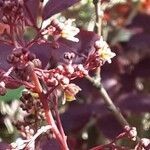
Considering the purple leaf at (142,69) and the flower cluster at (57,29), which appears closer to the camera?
the flower cluster at (57,29)

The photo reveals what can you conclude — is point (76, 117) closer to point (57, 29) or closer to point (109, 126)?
point (109, 126)

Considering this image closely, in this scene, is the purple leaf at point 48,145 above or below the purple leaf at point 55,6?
below

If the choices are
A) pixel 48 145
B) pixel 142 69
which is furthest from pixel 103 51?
pixel 142 69

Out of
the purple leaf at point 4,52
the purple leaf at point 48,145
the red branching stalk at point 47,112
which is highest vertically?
the purple leaf at point 4,52

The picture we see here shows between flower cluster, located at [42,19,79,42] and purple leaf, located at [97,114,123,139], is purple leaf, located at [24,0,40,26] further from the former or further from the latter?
purple leaf, located at [97,114,123,139]

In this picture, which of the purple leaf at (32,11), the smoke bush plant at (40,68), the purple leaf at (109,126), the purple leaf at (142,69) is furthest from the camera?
the purple leaf at (142,69)

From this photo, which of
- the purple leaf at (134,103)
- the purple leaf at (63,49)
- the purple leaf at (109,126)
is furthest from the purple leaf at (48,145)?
the purple leaf at (134,103)

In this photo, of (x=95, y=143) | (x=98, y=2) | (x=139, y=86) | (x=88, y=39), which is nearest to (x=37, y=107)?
(x=88, y=39)

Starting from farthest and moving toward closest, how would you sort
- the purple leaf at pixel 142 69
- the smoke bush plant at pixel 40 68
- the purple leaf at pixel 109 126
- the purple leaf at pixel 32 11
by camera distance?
1. the purple leaf at pixel 142 69
2. the purple leaf at pixel 109 126
3. the purple leaf at pixel 32 11
4. the smoke bush plant at pixel 40 68

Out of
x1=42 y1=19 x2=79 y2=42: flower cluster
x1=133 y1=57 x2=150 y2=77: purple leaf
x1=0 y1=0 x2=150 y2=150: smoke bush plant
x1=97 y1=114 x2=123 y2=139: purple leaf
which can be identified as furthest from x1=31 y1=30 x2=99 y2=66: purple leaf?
x1=133 y1=57 x2=150 y2=77: purple leaf

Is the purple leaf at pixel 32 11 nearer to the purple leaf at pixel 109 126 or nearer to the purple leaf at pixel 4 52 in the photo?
the purple leaf at pixel 4 52
